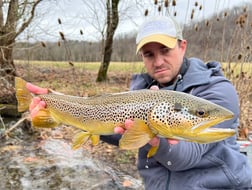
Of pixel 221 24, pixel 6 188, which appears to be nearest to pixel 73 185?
pixel 6 188

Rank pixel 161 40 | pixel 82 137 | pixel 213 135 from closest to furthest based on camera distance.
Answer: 1. pixel 213 135
2. pixel 82 137
3. pixel 161 40

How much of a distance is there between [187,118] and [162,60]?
2.65 feet

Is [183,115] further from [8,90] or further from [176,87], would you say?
[8,90]

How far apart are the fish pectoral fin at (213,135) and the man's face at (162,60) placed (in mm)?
883

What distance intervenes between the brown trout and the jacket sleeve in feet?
0.32

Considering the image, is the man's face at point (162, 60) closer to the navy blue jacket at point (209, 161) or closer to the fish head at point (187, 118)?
the navy blue jacket at point (209, 161)

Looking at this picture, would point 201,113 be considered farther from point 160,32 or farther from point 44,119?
point 44,119

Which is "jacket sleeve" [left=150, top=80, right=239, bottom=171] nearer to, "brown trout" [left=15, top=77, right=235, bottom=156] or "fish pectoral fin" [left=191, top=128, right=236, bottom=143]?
"brown trout" [left=15, top=77, right=235, bottom=156]

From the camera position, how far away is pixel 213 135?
5.93 feet

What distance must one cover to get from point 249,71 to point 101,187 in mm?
4274

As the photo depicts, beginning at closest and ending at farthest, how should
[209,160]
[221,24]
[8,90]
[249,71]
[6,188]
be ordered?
[209,160]
[6,188]
[221,24]
[249,71]
[8,90]

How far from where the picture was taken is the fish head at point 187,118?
1.86 meters

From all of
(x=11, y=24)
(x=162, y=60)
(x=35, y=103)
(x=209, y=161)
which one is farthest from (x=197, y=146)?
(x=11, y=24)

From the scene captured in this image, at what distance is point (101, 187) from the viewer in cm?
516
